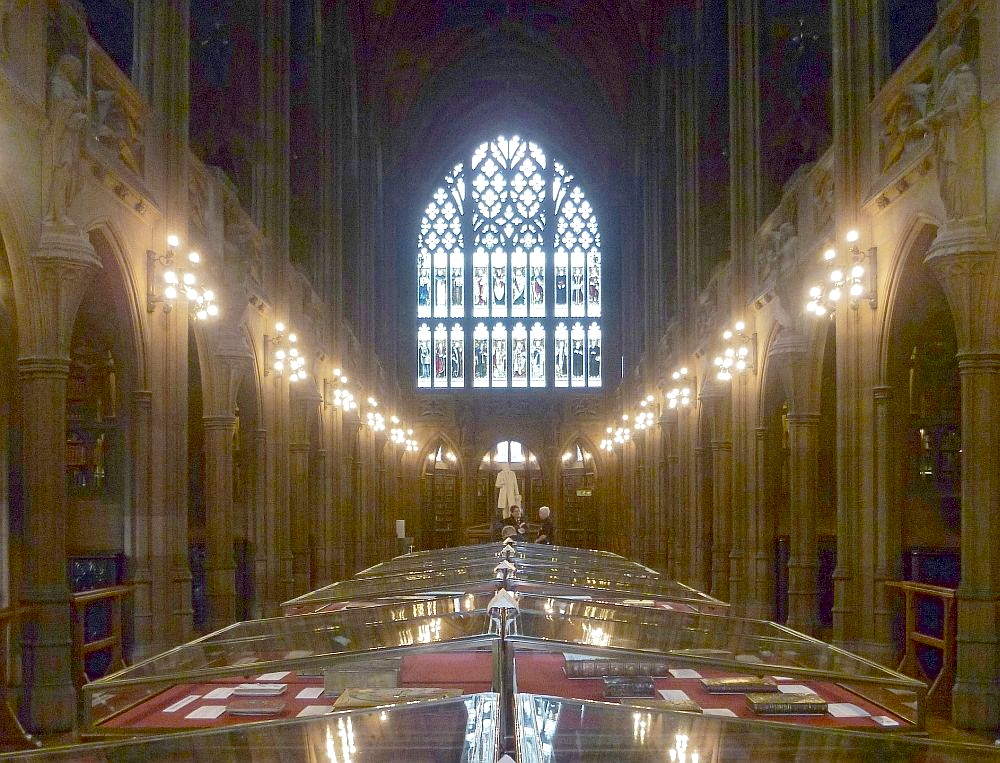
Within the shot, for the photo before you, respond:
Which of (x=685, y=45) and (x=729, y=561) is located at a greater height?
(x=685, y=45)

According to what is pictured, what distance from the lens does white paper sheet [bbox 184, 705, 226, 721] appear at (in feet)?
15.2

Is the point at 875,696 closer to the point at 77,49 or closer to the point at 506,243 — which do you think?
the point at 77,49

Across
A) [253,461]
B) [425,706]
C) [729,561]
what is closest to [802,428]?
[729,561]

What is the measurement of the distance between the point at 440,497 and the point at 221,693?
123ft

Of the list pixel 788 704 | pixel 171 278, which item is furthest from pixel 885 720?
pixel 171 278

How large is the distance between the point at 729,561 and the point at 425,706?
17936 millimetres

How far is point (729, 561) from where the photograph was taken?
66.6 ft

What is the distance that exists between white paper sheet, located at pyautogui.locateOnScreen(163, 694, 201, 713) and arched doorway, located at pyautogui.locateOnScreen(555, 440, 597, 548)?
122 ft

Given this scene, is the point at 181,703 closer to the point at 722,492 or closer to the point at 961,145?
the point at 961,145

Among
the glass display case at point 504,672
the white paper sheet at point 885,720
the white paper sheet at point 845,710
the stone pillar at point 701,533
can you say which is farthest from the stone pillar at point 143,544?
the stone pillar at point 701,533

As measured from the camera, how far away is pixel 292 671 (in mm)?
4977

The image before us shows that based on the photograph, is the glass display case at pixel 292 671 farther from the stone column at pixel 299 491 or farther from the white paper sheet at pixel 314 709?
the stone column at pixel 299 491

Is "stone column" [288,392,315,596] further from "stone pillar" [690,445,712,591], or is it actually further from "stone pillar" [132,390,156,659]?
"stone pillar" [132,390,156,659]

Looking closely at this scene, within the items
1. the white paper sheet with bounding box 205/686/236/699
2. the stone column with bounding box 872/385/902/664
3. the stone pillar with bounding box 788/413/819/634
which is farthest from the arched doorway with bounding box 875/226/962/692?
the white paper sheet with bounding box 205/686/236/699
